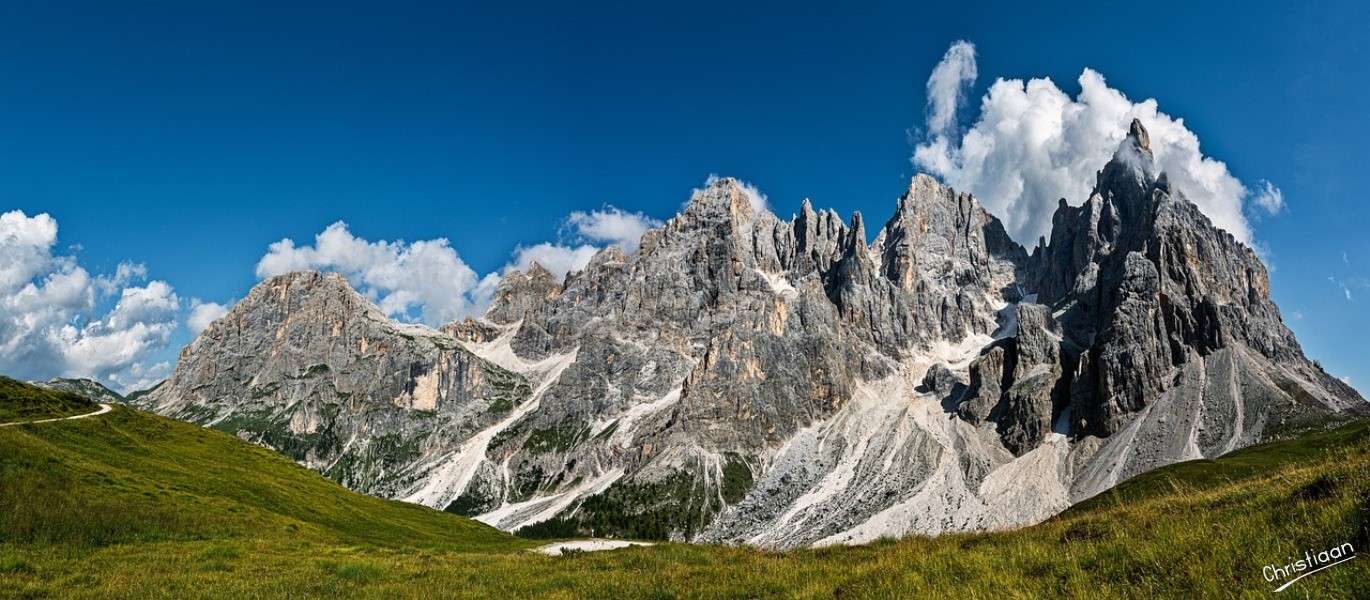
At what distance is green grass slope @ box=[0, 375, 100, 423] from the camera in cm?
5941

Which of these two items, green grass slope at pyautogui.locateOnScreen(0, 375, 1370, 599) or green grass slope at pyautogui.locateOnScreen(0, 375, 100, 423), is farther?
green grass slope at pyautogui.locateOnScreen(0, 375, 100, 423)

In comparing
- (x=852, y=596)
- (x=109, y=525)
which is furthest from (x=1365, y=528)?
(x=109, y=525)

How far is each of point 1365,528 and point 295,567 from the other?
26465 mm

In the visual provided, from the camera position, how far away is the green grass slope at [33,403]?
195 feet

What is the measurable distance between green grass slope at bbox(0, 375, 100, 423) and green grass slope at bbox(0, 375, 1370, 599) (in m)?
19.6

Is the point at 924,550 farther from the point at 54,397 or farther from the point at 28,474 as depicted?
the point at 54,397

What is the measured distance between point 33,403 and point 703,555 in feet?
243

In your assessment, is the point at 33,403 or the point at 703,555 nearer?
the point at 703,555

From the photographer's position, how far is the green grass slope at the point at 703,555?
9.80m

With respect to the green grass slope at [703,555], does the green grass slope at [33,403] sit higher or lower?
higher

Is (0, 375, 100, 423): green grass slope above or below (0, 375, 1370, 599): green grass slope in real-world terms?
above

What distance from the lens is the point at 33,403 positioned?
6425 cm

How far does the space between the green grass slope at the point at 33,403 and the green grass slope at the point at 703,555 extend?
64.3 ft

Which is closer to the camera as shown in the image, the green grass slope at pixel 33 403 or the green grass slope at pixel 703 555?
the green grass slope at pixel 703 555
